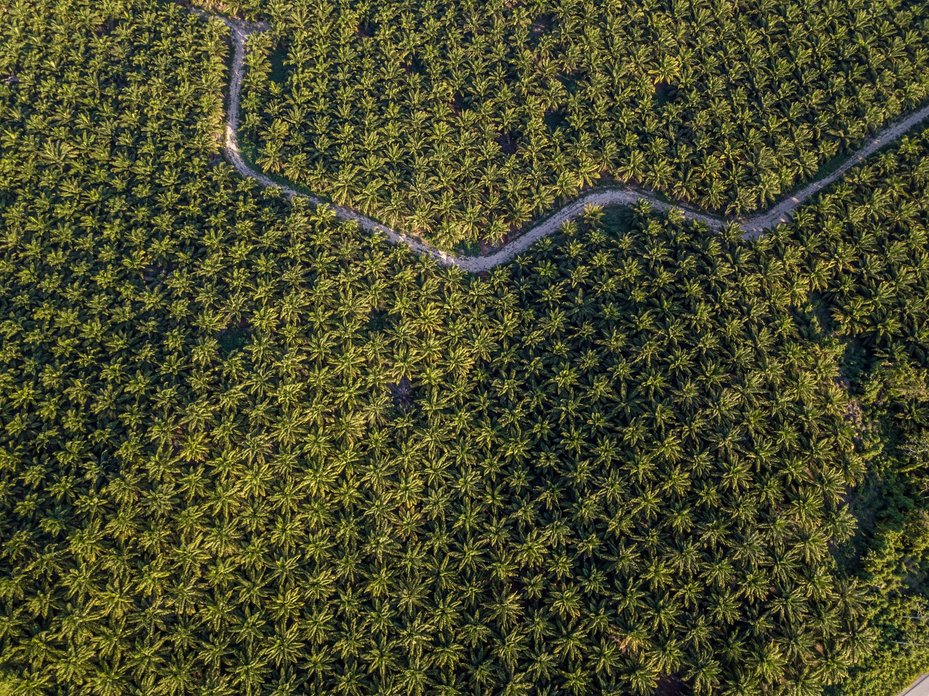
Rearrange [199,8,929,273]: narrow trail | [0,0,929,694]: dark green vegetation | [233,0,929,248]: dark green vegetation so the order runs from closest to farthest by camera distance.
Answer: [0,0,929,694]: dark green vegetation → [199,8,929,273]: narrow trail → [233,0,929,248]: dark green vegetation

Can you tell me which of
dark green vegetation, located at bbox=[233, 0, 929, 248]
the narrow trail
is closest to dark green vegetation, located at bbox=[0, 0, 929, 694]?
the narrow trail

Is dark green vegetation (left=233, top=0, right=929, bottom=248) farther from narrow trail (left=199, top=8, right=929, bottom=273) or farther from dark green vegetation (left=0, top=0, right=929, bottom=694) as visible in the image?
dark green vegetation (left=0, top=0, right=929, bottom=694)

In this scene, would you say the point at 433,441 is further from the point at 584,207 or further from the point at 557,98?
the point at 557,98

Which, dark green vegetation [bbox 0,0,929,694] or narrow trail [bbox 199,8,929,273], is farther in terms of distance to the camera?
narrow trail [bbox 199,8,929,273]

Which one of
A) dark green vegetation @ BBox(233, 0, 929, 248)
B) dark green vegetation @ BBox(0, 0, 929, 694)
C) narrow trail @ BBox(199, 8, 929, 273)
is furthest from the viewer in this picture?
dark green vegetation @ BBox(233, 0, 929, 248)

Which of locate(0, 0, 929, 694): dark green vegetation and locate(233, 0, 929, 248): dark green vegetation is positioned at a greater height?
locate(233, 0, 929, 248): dark green vegetation

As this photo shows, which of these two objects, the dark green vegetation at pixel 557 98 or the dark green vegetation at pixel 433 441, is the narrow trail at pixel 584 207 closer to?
the dark green vegetation at pixel 557 98

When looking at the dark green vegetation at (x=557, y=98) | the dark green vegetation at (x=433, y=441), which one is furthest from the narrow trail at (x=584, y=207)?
the dark green vegetation at (x=433, y=441)

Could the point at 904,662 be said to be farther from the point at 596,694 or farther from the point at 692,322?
the point at 692,322

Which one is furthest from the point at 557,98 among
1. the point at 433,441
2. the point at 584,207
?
the point at 433,441
